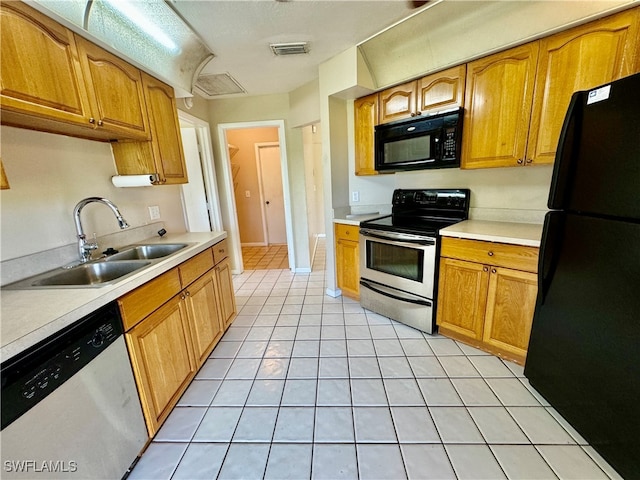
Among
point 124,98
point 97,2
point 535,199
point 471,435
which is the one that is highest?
point 97,2

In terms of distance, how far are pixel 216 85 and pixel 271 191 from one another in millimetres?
2544

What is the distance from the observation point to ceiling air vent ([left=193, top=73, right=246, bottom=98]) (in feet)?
8.68

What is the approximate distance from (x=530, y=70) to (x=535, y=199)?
0.88m

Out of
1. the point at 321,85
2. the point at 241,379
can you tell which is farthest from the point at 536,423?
the point at 321,85

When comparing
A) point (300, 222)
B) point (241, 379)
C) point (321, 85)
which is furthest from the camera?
point (300, 222)

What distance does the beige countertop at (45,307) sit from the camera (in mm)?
809

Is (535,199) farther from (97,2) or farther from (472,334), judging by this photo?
(97,2)

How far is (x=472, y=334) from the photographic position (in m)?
1.92

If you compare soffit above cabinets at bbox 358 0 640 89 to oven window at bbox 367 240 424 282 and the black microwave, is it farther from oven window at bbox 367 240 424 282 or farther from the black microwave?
oven window at bbox 367 240 424 282

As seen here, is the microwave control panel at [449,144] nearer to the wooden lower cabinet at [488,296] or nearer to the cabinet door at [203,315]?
the wooden lower cabinet at [488,296]

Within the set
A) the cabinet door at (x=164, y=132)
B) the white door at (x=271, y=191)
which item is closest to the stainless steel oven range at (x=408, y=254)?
the cabinet door at (x=164, y=132)

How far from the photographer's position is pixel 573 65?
4.98ft

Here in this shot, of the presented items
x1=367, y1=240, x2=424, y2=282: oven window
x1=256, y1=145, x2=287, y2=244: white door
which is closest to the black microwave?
x1=367, y1=240, x2=424, y2=282: oven window

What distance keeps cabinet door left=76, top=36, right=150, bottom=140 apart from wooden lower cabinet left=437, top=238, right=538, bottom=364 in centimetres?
228
